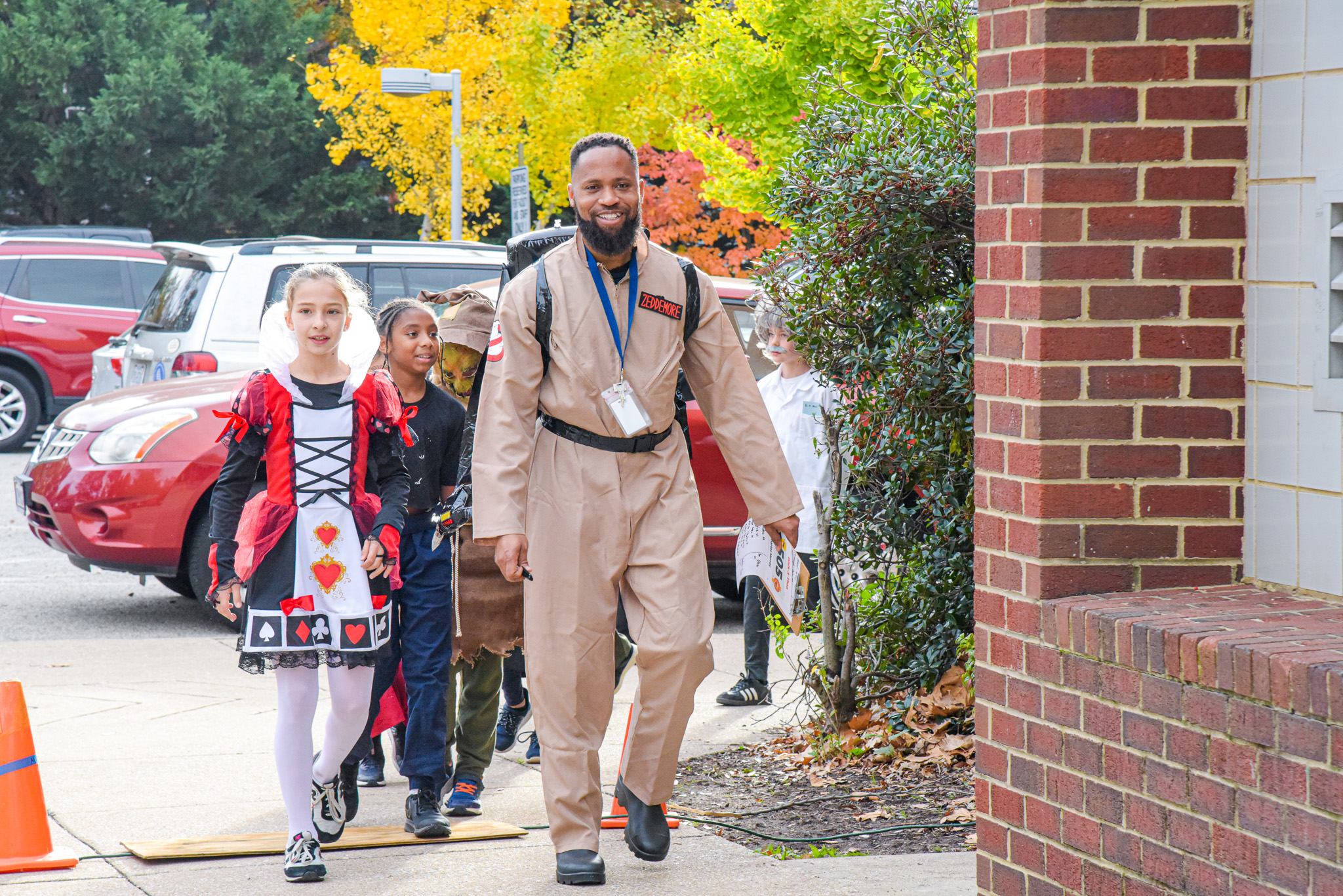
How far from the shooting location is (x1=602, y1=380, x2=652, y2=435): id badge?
427 centimetres

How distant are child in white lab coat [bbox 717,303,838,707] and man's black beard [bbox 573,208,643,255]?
2.09 meters

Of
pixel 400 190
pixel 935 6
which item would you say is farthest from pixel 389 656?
pixel 400 190

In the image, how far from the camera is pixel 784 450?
655 centimetres

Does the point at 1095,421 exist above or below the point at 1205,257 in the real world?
below

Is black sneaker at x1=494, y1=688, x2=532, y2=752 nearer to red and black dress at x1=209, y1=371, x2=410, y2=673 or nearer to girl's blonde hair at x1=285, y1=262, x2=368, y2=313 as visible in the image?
red and black dress at x1=209, y1=371, x2=410, y2=673

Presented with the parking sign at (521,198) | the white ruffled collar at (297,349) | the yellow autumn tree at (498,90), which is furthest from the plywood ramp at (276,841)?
the yellow autumn tree at (498,90)

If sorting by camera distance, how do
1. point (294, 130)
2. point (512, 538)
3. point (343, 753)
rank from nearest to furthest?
point (512, 538) < point (343, 753) < point (294, 130)

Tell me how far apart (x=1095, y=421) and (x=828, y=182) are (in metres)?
2.26

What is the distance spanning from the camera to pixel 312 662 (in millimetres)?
4359

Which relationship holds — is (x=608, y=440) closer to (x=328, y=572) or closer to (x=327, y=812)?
(x=328, y=572)

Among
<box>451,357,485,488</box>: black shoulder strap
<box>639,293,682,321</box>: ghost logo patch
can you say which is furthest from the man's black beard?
<box>451,357,485,488</box>: black shoulder strap

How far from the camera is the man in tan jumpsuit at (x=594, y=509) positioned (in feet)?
14.1

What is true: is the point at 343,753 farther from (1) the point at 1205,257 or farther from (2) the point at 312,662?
(1) the point at 1205,257

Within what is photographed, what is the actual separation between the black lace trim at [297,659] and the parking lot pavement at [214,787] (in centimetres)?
58
